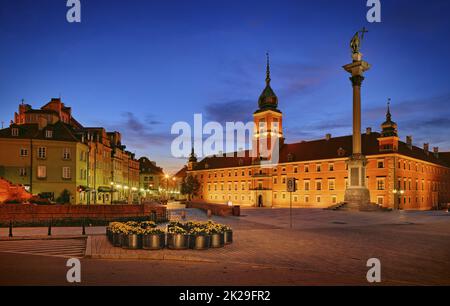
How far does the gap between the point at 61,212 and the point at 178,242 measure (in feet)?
55.8

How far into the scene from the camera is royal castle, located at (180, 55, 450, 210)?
68.5 meters

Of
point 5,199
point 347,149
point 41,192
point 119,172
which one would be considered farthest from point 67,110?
point 347,149

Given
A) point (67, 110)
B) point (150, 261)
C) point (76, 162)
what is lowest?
point (150, 261)

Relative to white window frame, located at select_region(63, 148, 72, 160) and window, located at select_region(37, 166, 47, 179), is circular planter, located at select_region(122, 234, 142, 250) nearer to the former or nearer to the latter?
window, located at select_region(37, 166, 47, 179)

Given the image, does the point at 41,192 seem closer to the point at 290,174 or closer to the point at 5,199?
the point at 5,199

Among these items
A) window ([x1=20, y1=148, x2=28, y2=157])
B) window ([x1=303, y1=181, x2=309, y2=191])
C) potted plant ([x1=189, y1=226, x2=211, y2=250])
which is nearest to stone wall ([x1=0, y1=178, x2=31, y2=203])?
window ([x1=20, y1=148, x2=28, y2=157])

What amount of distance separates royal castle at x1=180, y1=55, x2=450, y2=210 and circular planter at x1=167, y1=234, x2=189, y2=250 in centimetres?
4569

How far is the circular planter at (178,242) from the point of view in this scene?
16484 mm

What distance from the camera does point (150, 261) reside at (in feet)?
46.9

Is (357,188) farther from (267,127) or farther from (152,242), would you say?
(267,127)

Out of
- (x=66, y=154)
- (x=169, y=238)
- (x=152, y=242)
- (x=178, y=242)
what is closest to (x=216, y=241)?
(x=178, y=242)
